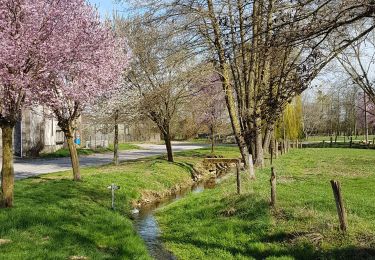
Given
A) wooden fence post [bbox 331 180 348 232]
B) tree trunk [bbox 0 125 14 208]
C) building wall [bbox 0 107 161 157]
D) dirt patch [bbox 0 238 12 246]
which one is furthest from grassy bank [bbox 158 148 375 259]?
building wall [bbox 0 107 161 157]

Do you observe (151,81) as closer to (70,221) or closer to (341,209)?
(70,221)

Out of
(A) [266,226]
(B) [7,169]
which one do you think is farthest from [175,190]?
(A) [266,226]

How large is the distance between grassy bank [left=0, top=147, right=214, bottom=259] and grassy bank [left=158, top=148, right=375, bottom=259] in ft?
4.68

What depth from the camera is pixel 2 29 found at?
1063 cm

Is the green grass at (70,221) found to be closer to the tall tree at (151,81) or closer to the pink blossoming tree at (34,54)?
the pink blossoming tree at (34,54)

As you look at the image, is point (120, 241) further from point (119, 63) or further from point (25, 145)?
point (25, 145)

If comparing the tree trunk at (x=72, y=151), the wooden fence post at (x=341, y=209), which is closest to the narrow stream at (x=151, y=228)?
the tree trunk at (x=72, y=151)

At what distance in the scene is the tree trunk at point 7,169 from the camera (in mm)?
11445

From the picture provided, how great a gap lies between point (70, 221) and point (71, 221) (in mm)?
26

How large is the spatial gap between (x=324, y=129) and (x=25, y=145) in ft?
228

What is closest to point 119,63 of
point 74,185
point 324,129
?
point 74,185

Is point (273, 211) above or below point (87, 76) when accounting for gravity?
below

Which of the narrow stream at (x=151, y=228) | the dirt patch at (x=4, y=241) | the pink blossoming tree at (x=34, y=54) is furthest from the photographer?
the pink blossoming tree at (x=34, y=54)

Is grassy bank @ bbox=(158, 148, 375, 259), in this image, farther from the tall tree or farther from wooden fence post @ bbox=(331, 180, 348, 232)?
the tall tree
